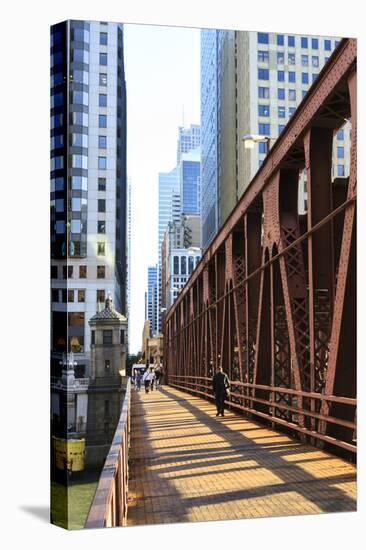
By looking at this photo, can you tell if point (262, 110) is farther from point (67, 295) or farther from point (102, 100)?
point (67, 295)

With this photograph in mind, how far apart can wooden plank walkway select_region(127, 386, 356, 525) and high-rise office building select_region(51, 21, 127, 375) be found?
1.82 metres

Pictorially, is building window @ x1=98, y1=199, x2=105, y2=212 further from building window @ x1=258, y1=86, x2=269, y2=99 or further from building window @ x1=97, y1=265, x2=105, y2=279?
building window @ x1=258, y1=86, x2=269, y2=99

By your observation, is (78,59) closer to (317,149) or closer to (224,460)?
(317,149)

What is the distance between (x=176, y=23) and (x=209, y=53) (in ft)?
5.71

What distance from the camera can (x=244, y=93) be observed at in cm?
1522

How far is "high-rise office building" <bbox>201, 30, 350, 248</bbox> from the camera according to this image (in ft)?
34.1

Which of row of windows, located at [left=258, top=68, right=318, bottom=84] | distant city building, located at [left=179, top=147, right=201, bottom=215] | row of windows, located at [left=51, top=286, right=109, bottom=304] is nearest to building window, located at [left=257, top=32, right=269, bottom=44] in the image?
row of windows, located at [left=258, top=68, right=318, bottom=84]

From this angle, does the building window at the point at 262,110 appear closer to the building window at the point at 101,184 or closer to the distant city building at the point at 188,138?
the distant city building at the point at 188,138

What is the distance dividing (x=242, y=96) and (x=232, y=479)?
957 cm

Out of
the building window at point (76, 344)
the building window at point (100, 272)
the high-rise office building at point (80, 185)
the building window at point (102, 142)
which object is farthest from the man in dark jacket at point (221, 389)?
the building window at point (102, 142)

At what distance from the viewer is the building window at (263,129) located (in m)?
12.8

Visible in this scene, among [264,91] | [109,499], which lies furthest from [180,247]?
[109,499]

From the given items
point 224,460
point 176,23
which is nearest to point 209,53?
point 176,23

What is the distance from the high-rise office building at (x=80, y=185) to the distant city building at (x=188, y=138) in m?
1.66
